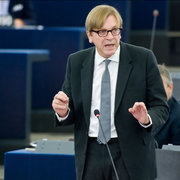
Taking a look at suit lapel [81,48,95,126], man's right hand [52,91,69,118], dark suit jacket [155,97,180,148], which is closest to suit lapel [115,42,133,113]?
suit lapel [81,48,95,126]

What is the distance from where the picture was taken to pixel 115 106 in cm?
294

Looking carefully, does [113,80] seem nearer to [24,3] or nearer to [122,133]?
[122,133]

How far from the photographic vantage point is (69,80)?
10.2 ft

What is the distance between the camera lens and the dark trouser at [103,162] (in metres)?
2.94

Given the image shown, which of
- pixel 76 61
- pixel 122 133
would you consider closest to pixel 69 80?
pixel 76 61

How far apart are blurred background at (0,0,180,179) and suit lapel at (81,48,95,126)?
2049 millimetres

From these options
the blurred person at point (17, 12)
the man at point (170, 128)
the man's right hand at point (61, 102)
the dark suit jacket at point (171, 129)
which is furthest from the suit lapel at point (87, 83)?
the blurred person at point (17, 12)

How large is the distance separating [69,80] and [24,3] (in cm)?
502

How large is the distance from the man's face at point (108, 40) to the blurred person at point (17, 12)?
4.91m

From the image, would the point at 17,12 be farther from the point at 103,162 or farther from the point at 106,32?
the point at 103,162

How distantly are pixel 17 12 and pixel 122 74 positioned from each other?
207 inches

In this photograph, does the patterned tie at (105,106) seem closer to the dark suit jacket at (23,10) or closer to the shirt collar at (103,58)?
the shirt collar at (103,58)

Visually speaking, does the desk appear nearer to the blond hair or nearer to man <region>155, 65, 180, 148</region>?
man <region>155, 65, 180, 148</region>

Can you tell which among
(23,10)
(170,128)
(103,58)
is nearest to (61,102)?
(103,58)
